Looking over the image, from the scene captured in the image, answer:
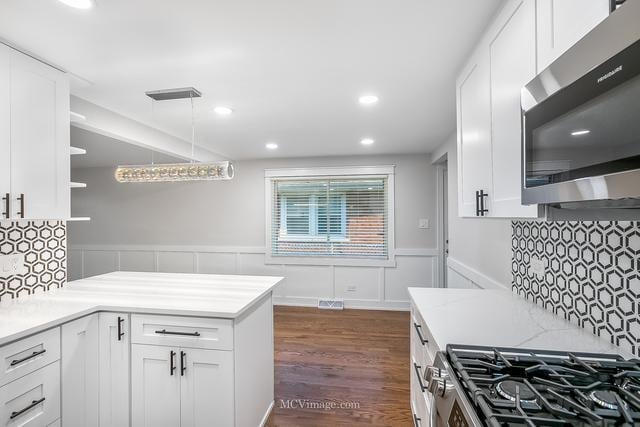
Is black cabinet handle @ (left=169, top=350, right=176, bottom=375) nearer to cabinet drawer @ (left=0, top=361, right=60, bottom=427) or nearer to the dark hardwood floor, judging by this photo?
cabinet drawer @ (left=0, top=361, right=60, bottom=427)

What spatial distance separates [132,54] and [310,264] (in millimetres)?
3550

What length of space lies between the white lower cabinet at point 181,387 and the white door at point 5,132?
106 centimetres

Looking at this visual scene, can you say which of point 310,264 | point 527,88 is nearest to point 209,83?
point 527,88

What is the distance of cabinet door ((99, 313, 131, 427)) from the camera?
1700mm

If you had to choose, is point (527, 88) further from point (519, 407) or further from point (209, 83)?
point (209, 83)

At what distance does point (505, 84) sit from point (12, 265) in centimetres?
294

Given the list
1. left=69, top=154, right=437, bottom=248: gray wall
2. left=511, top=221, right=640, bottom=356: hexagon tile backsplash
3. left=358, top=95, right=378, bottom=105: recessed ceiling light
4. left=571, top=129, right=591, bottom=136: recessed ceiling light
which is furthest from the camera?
left=69, top=154, right=437, bottom=248: gray wall

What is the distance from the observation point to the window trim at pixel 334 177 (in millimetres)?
4473

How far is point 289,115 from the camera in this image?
8.78ft

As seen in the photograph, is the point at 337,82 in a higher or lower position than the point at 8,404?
higher

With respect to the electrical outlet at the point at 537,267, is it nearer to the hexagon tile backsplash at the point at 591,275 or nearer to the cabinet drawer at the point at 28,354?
the hexagon tile backsplash at the point at 591,275

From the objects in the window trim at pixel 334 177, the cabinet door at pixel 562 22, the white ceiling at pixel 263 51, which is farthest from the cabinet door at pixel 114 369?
the window trim at pixel 334 177

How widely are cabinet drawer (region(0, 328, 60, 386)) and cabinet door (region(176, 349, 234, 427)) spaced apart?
2.05 feet

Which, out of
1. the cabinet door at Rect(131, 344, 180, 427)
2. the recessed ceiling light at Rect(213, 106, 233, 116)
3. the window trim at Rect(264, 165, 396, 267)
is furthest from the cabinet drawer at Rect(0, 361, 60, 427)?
the window trim at Rect(264, 165, 396, 267)
